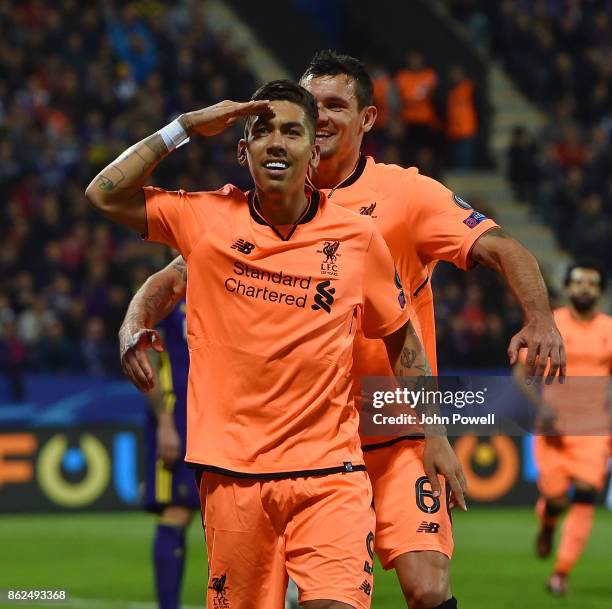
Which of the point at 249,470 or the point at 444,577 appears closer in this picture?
the point at 249,470

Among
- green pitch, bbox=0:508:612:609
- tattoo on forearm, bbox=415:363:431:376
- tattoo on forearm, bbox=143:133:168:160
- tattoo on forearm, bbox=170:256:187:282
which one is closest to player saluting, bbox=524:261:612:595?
green pitch, bbox=0:508:612:609

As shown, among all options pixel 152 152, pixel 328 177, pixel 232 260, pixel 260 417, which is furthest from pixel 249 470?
pixel 328 177

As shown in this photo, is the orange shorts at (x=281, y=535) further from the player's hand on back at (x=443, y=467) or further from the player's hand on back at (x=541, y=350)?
the player's hand on back at (x=541, y=350)

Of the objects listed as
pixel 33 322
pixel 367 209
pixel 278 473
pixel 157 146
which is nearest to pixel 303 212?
pixel 157 146

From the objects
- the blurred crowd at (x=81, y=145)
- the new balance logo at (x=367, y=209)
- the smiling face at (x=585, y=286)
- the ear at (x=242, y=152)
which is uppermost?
the blurred crowd at (x=81, y=145)

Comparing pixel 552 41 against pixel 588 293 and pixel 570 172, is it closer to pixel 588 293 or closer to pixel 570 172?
pixel 570 172

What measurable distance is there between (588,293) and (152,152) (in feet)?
22.0

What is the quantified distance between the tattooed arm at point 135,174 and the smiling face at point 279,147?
57mm

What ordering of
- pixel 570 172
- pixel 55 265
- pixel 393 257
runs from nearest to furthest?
pixel 393 257
pixel 55 265
pixel 570 172

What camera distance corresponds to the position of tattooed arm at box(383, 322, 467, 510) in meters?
5.26

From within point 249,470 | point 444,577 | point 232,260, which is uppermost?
point 232,260

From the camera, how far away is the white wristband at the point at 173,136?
16.5 ft

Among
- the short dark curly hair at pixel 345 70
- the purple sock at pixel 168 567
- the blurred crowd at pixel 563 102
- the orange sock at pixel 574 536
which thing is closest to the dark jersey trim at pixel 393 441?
the short dark curly hair at pixel 345 70

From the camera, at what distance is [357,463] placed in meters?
4.96
